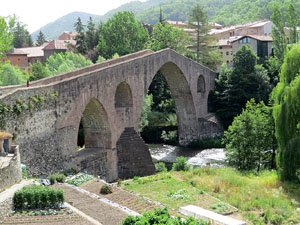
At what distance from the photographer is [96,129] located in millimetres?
28766

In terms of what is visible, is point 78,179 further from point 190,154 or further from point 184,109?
point 184,109

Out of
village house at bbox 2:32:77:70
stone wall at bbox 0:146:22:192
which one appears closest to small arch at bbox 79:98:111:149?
stone wall at bbox 0:146:22:192

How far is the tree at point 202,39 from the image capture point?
181 feet

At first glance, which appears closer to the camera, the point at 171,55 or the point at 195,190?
the point at 195,190

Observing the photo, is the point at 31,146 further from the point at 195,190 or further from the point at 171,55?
the point at 171,55

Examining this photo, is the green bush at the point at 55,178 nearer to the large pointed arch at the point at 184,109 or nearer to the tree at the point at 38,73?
the tree at the point at 38,73

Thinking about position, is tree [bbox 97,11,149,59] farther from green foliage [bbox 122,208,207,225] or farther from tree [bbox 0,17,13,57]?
green foliage [bbox 122,208,207,225]

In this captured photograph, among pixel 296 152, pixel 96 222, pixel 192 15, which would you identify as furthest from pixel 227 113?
pixel 96 222

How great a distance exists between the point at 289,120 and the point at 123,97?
12.6 m

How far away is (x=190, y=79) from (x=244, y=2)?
144 metres

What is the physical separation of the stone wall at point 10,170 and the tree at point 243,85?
31542mm

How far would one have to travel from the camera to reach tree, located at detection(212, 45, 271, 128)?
145ft

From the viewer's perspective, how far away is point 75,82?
2472 cm

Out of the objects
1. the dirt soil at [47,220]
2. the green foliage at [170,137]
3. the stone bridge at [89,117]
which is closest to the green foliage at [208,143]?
the green foliage at [170,137]
